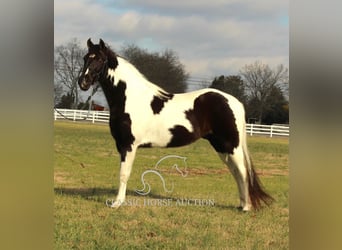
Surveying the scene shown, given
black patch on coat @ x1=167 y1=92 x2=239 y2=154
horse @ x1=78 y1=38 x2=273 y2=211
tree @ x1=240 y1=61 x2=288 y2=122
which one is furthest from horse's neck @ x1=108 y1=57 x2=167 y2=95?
tree @ x1=240 y1=61 x2=288 y2=122

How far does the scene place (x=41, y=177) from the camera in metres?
2.36

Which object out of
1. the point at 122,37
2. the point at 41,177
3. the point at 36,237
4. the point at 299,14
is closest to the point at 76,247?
the point at 36,237

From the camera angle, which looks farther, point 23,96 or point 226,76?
point 226,76

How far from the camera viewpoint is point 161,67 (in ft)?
8.45

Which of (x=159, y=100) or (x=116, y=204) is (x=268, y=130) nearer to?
(x=159, y=100)

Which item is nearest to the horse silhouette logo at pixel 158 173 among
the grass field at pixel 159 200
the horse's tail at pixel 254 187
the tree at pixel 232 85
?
the grass field at pixel 159 200

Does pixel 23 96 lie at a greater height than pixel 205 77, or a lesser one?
lesser

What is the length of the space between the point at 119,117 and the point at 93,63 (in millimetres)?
415

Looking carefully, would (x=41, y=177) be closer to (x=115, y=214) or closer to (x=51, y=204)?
(x=51, y=204)

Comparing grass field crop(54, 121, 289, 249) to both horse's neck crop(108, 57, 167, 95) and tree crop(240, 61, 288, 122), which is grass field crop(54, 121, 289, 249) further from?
horse's neck crop(108, 57, 167, 95)

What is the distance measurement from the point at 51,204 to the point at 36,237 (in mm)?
216

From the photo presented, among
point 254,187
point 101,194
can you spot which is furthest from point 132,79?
point 254,187

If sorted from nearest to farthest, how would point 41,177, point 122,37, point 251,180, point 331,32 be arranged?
1. point 331,32
2. point 41,177
3. point 122,37
4. point 251,180

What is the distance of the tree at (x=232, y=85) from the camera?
101 inches
